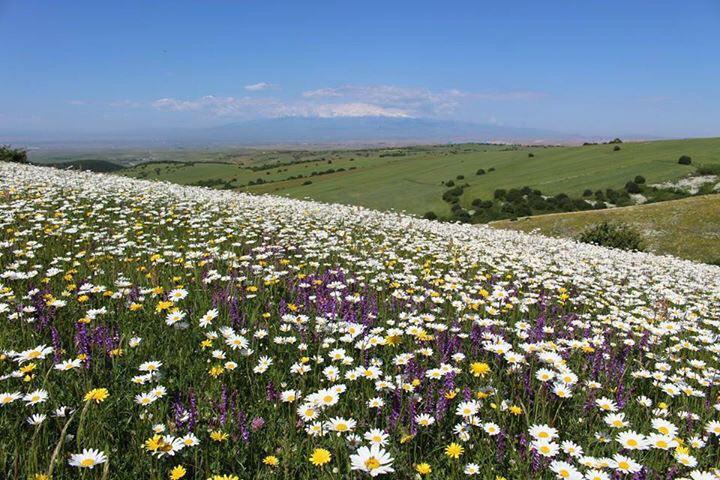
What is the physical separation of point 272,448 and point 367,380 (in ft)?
3.66

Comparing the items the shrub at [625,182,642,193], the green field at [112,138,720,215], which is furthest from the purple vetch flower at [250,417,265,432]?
the shrub at [625,182,642,193]

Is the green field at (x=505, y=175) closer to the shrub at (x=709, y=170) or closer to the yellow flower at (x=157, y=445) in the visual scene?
the shrub at (x=709, y=170)

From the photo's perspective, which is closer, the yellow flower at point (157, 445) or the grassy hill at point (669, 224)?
the yellow flower at point (157, 445)

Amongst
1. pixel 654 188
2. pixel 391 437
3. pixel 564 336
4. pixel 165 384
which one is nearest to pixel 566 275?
pixel 564 336

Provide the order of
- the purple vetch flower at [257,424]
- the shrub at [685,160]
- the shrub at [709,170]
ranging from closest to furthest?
the purple vetch flower at [257,424] < the shrub at [709,170] < the shrub at [685,160]

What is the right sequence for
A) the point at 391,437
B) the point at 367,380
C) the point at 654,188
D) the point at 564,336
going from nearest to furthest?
the point at 391,437, the point at 367,380, the point at 564,336, the point at 654,188

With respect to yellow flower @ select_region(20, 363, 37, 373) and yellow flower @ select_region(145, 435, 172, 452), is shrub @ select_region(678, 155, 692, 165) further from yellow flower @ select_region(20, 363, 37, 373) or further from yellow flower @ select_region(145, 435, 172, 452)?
yellow flower @ select_region(20, 363, 37, 373)

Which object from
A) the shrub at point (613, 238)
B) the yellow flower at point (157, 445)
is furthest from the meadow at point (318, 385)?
the shrub at point (613, 238)

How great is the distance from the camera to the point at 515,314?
650 centimetres

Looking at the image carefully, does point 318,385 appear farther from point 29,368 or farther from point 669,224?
point 669,224

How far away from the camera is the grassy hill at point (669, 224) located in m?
30.3

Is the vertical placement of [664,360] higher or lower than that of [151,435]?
lower

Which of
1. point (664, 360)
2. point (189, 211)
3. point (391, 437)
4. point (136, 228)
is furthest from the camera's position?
point (189, 211)

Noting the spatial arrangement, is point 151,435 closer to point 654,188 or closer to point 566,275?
point 566,275
